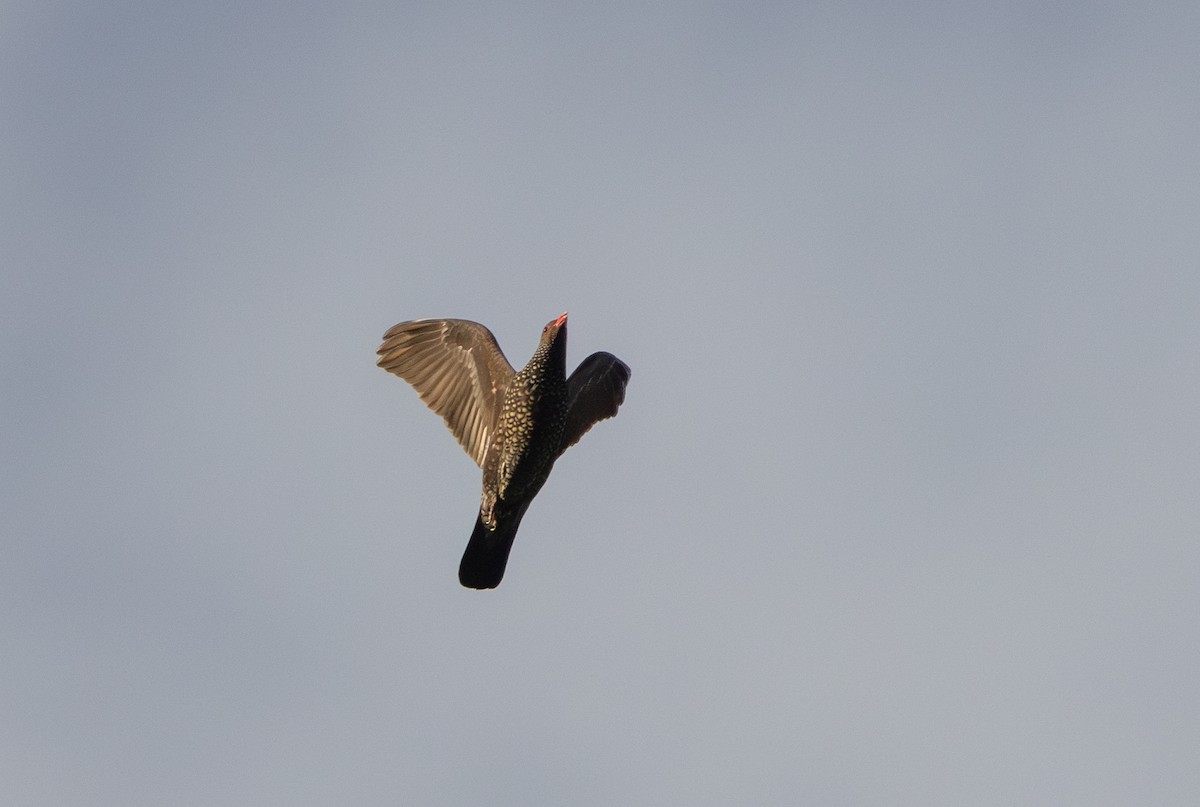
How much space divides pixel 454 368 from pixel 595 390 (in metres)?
1.51

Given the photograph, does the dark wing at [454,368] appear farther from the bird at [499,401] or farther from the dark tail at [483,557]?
→ the dark tail at [483,557]

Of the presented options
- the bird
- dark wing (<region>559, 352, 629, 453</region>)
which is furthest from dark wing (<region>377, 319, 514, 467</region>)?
dark wing (<region>559, 352, 629, 453</region>)

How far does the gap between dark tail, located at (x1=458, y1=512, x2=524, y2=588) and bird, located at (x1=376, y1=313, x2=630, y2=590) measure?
0.03ft

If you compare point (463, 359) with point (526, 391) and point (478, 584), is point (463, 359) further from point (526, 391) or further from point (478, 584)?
point (478, 584)

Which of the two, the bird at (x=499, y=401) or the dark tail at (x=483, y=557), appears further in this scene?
the dark tail at (x=483, y=557)

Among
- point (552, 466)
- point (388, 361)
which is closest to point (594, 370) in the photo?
point (552, 466)

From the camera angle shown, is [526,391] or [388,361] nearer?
[526,391]

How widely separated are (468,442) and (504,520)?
3.42 ft

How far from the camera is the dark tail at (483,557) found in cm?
1451

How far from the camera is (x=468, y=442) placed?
49.6 feet

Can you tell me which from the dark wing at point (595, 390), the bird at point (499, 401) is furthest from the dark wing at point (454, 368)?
the dark wing at point (595, 390)

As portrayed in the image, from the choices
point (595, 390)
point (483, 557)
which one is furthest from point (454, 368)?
point (483, 557)

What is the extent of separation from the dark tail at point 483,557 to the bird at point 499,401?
1cm

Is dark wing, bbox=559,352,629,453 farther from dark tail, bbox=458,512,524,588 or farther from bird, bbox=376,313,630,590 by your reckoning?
dark tail, bbox=458,512,524,588
